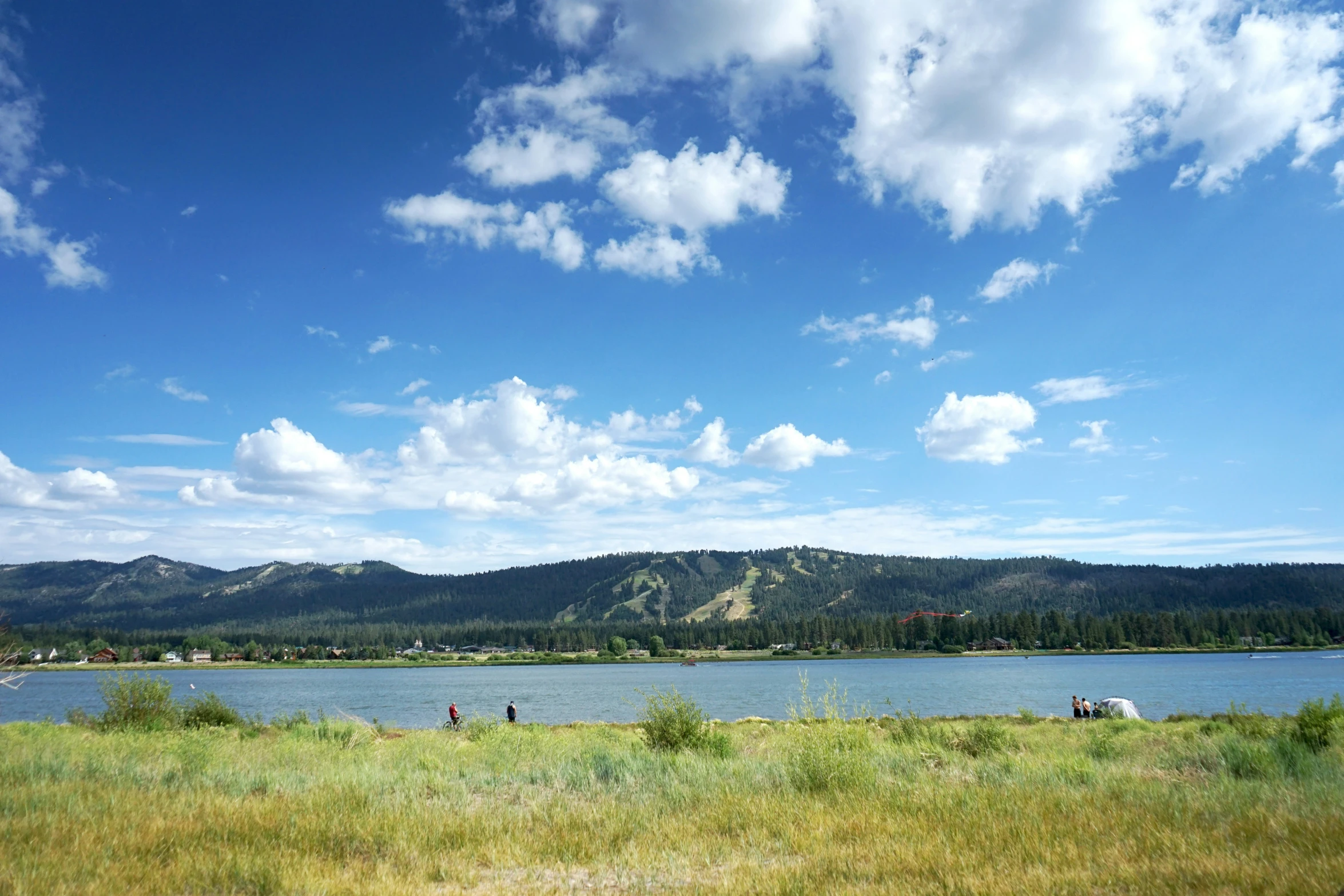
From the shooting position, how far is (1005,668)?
11938 cm

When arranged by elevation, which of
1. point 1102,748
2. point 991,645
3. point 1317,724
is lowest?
point 991,645

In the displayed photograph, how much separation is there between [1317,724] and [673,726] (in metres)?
16.7

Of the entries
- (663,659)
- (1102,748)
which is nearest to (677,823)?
(1102,748)

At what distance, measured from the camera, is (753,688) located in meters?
86.4

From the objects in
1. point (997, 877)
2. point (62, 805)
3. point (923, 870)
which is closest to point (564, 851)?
point (923, 870)

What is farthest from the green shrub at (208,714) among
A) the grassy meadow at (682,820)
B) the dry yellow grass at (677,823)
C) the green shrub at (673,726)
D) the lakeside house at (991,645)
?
the lakeside house at (991,645)

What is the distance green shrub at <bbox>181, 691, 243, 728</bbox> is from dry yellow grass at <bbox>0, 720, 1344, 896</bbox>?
38.6 ft

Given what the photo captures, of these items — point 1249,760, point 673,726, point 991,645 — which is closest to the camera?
point 1249,760

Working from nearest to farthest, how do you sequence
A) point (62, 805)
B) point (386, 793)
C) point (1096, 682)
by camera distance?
point (62, 805), point (386, 793), point (1096, 682)

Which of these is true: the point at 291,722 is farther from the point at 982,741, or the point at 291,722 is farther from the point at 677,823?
the point at 677,823

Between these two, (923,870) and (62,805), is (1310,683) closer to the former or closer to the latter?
(923,870)

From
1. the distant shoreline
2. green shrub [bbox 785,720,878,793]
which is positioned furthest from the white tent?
the distant shoreline

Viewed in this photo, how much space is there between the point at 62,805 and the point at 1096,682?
94.0 m

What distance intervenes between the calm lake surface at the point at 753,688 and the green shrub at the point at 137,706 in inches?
630
